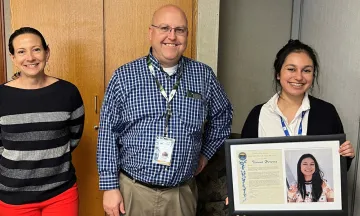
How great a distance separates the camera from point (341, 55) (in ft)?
8.34

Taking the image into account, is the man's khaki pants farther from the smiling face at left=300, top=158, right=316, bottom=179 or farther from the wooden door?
the wooden door

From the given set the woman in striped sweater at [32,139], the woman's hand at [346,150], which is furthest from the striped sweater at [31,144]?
A: the woman's hand at [346,150]

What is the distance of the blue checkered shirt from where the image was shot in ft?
6.34

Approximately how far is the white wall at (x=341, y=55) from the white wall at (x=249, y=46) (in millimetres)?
520

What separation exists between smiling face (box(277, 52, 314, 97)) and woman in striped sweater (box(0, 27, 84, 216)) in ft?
3.93

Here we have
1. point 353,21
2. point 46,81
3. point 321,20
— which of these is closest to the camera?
point 46,81

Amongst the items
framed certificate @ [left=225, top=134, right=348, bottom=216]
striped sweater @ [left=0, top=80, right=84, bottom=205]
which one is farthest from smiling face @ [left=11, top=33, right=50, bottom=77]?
framed certificate @ [left=225, top=134, right=348, bottom=216]

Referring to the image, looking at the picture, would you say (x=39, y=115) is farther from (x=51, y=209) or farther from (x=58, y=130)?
(x=51, y=209)

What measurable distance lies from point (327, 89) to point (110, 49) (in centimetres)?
161

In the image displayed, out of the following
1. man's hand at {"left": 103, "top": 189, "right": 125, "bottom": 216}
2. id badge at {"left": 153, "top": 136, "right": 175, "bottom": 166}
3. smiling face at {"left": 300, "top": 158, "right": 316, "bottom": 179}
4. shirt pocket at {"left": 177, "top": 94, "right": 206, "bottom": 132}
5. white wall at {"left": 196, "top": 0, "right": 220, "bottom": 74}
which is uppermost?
white wall at {"left": 196, "top": 0, "right": 220, "bottom": 74}

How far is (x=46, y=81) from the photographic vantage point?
209cm

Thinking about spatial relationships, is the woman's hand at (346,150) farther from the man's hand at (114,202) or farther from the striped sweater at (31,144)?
the striped sweater at (31,144)

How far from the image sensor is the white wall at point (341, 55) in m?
2.34

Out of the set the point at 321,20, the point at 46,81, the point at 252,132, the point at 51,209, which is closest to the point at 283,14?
the point at 321,20
